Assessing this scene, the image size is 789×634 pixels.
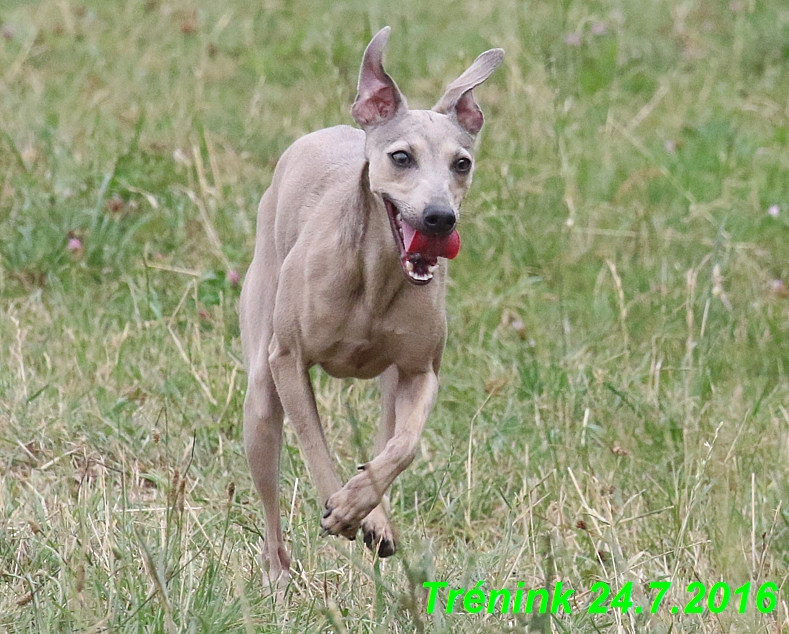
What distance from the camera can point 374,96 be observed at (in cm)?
413

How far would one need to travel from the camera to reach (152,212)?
674 cm

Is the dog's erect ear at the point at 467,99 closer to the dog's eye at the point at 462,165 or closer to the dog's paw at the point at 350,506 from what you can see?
the dog's eye at the point at 462,165

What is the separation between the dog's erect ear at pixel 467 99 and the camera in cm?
414

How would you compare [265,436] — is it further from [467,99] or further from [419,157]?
[467,99]

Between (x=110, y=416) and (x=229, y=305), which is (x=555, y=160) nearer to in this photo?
(x=229, y=305)

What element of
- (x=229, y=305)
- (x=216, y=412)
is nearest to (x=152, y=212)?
(x=229, y=305)

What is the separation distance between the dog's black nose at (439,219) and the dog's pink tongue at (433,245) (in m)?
0.03

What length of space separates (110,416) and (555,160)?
3.02 metres

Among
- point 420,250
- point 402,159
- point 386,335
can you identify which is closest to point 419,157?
point 402,159

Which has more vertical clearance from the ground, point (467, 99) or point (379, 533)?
point (467, 99)

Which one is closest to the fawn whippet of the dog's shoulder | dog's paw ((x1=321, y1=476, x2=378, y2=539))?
dog's paw ((x1=321, y1=476, x2=378, y2=539))

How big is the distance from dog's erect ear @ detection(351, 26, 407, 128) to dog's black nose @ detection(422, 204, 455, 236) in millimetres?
526

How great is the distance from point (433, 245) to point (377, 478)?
619mm

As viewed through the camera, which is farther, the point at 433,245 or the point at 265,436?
the point at 265,436
